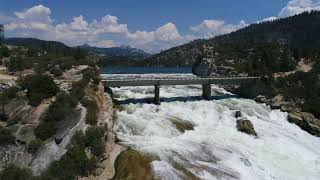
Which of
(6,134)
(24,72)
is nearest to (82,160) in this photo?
(6,134)

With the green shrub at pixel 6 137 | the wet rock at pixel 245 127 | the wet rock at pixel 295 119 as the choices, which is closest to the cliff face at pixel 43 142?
the green shrub at pixel 6 137

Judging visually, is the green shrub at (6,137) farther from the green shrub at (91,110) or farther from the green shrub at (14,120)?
the green shrub at (91,110)

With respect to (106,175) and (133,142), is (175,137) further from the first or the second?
(106,175)

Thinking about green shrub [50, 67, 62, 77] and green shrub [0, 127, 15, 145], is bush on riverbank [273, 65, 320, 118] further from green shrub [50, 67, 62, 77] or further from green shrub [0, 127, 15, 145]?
green shrub [0, 127, 15, 145]

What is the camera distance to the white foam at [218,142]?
134ft

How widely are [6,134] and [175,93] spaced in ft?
132

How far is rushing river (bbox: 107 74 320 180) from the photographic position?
133 ft

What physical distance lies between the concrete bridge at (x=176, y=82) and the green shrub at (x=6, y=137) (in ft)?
78.4

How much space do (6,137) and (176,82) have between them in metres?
38.1

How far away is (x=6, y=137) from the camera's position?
44.3 metres


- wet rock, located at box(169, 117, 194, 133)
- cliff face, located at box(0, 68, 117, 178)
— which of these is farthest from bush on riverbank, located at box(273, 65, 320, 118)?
cliff face, located at box(0, 68, 117, 178)

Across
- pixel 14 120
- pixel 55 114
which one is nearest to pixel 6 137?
pixel 14 120

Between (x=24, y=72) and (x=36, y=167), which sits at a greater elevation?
(x=24, y=72)

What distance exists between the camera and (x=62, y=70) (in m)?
66.0
